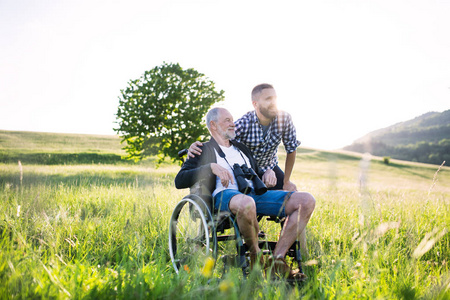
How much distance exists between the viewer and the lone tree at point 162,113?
1374cm

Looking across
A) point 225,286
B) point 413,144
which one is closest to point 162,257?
point 225,286

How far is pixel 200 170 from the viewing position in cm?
293

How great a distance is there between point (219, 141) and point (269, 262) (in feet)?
4.28

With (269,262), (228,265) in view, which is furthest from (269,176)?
(228,265)

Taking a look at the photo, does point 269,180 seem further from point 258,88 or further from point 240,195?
point 258,88

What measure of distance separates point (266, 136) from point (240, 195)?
1390 mm

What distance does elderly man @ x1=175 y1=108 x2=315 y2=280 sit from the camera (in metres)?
2.58

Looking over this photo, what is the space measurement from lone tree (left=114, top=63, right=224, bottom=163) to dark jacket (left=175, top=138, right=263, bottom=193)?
10684 millimetres

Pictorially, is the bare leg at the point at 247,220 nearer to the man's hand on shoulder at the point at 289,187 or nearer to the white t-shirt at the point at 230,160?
the white t-shirt at the point at 230,160

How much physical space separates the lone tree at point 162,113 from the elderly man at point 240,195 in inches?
416

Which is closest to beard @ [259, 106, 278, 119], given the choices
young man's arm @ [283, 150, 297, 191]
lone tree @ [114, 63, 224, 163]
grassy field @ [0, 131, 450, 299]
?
young man's arm @ [283, 150, 297, 191]

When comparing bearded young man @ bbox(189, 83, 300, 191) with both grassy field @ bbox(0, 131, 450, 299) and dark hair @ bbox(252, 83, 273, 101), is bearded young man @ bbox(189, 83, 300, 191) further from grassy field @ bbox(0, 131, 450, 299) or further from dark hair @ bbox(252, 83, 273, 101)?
grassy field @ bbox(0, 131, 450, 299)

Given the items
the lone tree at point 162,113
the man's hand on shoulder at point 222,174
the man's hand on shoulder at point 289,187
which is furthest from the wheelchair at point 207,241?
the lone tree at point 162,113

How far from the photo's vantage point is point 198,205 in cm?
264
